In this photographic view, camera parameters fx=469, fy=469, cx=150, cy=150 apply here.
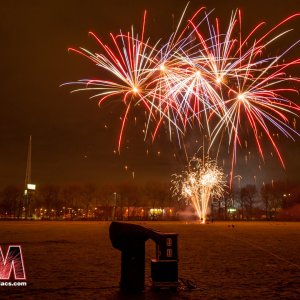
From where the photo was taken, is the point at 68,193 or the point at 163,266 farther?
the point at 68,193

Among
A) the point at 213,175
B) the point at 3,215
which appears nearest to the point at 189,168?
the point at 213,175

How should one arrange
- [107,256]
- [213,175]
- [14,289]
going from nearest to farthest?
[14,289] < [107,256] < [213,175]

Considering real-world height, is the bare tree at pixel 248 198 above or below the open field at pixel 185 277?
above

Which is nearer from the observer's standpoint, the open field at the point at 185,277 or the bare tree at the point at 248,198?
the open field at the point at 185,277

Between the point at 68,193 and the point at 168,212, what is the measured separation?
25.6m

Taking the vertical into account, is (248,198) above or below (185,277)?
above

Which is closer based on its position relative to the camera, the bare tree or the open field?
the open field

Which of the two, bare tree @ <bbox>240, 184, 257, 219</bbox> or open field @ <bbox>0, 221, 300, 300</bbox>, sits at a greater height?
bare tree @ <bbox>240, 184, 257, 219</bbox>

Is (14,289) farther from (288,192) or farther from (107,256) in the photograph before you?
(288,192)

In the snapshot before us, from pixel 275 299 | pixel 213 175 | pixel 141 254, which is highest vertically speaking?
pixel 213 175

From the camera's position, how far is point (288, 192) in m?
108

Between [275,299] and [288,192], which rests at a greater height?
[288,192]

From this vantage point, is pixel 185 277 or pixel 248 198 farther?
pixel 248 198

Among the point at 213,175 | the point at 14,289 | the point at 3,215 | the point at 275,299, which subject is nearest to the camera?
the point at 275,299
